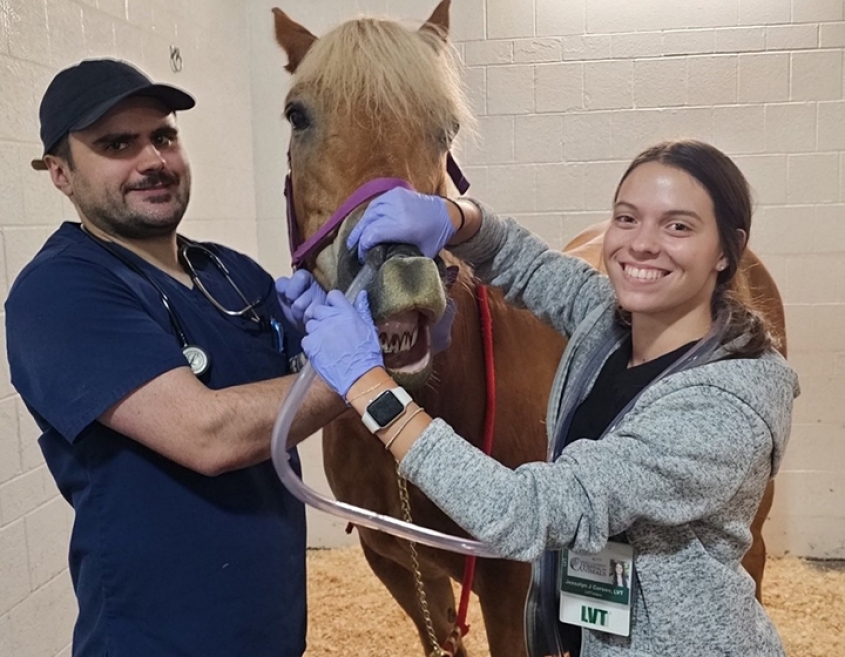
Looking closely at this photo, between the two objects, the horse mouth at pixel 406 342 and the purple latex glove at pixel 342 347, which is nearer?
the purple latex glove at pixel 342 347

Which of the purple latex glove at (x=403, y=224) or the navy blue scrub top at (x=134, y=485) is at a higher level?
the purple latex glove at (x=403, y=224)

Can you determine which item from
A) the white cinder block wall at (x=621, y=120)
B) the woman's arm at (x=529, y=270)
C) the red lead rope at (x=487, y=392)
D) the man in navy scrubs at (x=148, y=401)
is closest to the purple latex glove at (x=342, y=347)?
the man in navy scrubs at (x=148, y=401)

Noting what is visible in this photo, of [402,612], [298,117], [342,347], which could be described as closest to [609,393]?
[342,347]

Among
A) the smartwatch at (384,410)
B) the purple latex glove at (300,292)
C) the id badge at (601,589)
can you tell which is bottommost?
the id badge at (601,589)

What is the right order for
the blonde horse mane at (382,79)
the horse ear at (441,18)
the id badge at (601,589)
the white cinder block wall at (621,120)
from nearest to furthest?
the id badge at (601,589) → the blonde horse mane at (382,79) → the horse ear at (441,18) → the white cinder block wall at (621,120)

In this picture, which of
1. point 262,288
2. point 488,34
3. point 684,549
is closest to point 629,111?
point 488,34

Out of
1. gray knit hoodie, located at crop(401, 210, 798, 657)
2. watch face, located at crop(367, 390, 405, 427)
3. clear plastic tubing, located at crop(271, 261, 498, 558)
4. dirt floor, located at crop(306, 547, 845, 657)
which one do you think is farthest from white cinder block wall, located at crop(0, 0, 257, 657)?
gray knit hoodie, located at crop(401, 210, 798, 657)

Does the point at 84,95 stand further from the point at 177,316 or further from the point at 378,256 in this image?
the point at 378,256

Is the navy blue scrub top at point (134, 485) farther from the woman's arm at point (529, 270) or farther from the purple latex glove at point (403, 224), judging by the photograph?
the woman's arm at point (529, 270)

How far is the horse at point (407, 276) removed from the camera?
1160mm

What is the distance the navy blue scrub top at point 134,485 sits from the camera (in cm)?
107

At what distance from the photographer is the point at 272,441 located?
1.04m

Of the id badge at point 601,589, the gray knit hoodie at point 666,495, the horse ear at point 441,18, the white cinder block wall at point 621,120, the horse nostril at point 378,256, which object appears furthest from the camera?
the white cinder block wall at point 621,120

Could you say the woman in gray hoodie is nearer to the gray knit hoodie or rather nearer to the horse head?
the gray knit hoodie
